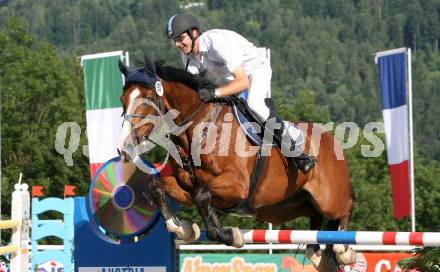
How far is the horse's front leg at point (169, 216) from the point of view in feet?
19.5

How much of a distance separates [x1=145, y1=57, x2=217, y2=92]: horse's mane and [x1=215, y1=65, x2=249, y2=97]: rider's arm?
0.33 ft

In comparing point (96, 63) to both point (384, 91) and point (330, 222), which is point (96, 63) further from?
point (330, 222)

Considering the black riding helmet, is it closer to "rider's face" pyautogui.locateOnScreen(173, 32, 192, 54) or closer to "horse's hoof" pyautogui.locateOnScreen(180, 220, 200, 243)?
"rider's face" pyautogui.locateOnScreen(173, 32, 192, 54)

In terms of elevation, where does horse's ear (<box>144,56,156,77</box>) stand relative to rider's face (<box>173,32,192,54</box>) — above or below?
below

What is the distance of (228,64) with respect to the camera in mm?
6125

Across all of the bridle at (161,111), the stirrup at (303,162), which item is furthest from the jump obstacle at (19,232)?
the stirrup at (303,162)

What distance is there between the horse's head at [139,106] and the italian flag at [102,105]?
9612 millimetres

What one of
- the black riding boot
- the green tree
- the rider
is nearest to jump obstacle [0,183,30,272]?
the rider

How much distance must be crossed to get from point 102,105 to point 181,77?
10015mm

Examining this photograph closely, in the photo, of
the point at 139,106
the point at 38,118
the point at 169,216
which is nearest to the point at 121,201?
the point at 169,216

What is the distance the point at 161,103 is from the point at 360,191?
110ft

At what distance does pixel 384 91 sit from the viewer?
16.6 m

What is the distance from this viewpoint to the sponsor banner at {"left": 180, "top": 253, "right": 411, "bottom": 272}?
1202cm

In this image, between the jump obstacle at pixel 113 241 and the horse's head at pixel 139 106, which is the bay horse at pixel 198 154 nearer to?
the horse's head at pixel 139 106
